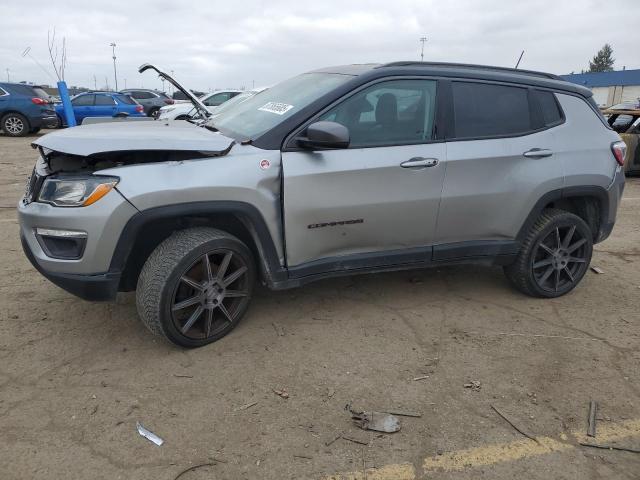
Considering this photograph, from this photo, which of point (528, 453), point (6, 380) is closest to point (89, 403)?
point (6, 380)

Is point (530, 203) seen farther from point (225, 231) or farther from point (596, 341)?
point (225, 231)

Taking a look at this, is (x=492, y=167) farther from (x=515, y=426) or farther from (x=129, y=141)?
(x=129, y=141)

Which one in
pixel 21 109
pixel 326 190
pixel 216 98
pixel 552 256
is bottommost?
pixel 552 256

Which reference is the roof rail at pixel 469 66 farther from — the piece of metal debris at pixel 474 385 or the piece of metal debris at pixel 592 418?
the piece of metal debris at pixel 592 418

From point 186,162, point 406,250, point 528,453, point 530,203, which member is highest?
point 186,162

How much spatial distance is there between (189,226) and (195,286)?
40cm

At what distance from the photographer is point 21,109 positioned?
15.4m

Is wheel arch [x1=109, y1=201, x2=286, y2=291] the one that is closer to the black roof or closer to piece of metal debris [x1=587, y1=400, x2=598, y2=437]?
the black roof

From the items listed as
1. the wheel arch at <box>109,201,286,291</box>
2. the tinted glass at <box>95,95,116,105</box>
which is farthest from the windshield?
the tinted glass at <box>95,95,116,105</box>

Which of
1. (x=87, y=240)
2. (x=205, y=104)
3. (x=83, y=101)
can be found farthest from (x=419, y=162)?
(x=83, y=101)

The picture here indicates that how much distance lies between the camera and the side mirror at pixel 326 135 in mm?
3000

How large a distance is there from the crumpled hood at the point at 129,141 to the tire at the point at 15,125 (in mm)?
14596

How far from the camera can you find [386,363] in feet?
10.3

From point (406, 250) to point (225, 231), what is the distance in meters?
1.29
